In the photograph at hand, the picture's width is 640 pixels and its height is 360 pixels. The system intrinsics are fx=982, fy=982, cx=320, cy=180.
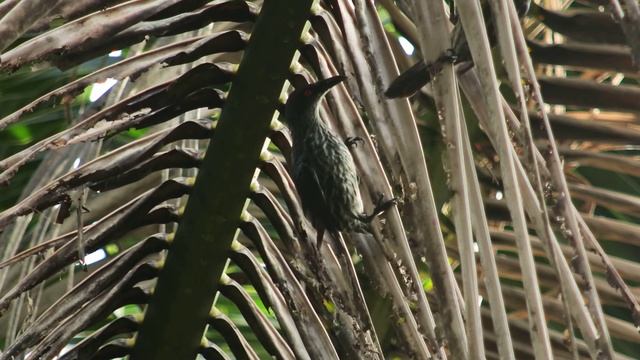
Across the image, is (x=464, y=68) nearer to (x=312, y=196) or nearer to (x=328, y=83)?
(x=328, y=83)

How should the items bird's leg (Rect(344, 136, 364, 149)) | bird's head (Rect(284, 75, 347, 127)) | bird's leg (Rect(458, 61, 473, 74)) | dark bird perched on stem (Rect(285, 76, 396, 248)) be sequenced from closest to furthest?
bird's leg (Rect(458, 61, 473, 74)) → bird's leg (Rect(344, 136, 364, 149)) → bird's head (Rect(284, 75, 347, 127)) → dark bird perched on stem (Rect(285, 76, 396, 248))

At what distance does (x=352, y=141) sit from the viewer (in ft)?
5.01

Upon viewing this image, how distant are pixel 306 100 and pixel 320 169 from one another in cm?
24

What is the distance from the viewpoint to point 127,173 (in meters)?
1.73

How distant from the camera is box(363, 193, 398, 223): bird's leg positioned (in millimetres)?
1371

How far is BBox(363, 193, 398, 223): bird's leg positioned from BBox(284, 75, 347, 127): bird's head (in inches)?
9.1

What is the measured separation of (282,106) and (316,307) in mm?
363

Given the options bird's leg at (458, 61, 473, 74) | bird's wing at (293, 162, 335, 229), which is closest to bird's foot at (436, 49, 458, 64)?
bird's leg at (458, 61, 473, 74)

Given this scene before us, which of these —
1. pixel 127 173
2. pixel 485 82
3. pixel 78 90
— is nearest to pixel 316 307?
pixel 127 173

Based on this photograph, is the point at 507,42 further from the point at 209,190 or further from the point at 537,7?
the point at 537,7

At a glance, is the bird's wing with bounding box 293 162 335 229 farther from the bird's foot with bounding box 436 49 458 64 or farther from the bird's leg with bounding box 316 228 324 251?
the bird's foot with bounding box 436 49 458 64

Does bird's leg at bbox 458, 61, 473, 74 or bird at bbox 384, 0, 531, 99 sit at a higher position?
bird's leg at bbox 458, 61, 473, 74

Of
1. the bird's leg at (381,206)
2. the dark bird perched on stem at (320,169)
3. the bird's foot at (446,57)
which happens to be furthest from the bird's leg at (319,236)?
the bird's foot at (446,57)

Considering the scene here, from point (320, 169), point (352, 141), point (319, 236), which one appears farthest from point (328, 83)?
point (320, 169)
